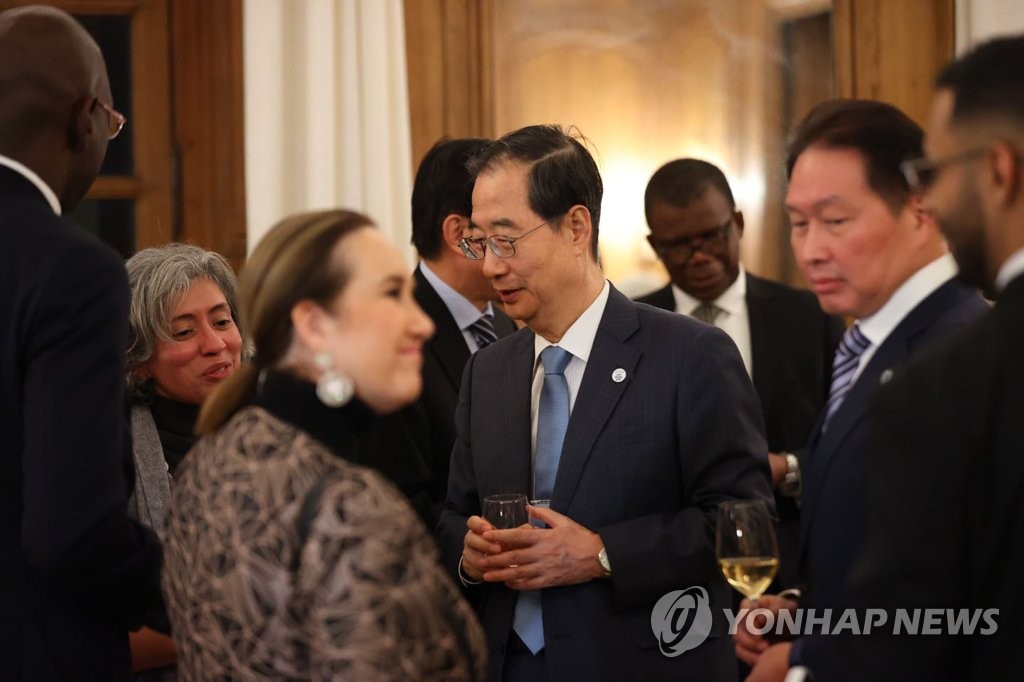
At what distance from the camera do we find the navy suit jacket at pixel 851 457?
212 cm

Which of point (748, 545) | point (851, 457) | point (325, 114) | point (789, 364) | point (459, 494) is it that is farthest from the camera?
point (325, 114)

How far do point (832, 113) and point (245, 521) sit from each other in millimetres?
1284

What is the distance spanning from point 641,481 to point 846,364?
0.63 meters

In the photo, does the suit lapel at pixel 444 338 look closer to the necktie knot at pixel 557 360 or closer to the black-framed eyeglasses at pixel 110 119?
the necktie knot at pixel 557 360

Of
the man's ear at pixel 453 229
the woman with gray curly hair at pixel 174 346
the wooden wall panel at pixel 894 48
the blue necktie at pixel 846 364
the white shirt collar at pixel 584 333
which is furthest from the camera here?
the wooden wall panel at pixel 894 48

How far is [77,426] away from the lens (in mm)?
2184

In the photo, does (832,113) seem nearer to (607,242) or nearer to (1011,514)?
(1011,514)

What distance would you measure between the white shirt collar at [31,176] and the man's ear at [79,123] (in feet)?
0.34

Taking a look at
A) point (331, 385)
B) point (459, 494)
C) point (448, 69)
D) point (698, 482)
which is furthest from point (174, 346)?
point (448, 69)

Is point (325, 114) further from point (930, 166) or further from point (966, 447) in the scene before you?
point (966, 447)

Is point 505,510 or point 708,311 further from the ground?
point 708,311

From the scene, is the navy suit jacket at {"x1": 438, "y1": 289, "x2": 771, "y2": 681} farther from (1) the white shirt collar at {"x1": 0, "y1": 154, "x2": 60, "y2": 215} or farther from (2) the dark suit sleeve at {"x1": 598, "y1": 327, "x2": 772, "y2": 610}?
(1) the white shirt collar at {"x1": 0, "y1": 154, "x2": 60, "y2": 215}

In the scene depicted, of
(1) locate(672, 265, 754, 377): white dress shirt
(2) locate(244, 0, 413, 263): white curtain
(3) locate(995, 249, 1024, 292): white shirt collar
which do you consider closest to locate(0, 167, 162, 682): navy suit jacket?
(3) locate(995, 249, 1024, 292): white shirt collar

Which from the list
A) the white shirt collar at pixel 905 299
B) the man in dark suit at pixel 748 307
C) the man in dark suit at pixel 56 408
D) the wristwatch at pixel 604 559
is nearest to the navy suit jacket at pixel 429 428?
the wristwatch at pixel 604 559
